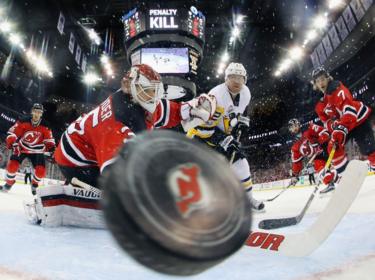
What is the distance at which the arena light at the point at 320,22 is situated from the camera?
14.7 meters

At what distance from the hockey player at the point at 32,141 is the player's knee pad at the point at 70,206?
149 inches

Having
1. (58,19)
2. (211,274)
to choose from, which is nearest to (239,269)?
(211,274)

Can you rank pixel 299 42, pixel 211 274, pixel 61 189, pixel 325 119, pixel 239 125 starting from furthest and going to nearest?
pixel 299 42
pixel 325 119
pixel 239 125
pixel 61 189
pixel 211 274

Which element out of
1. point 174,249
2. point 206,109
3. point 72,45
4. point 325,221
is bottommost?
point 325,221

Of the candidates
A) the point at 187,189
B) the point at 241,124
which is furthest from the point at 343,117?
the point at 187,189

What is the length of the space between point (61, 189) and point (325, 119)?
396 cm

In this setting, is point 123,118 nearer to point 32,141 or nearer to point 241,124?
point 241,124

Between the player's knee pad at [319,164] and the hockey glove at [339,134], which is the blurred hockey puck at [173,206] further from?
the player's knee pad at [319,164]

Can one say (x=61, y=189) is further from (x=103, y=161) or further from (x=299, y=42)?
(x=299, y=42)

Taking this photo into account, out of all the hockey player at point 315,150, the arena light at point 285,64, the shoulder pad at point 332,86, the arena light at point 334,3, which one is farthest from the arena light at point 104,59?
the shoulder pad at point 332,86

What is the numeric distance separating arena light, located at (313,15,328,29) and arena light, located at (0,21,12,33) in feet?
45.9

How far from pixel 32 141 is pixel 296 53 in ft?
54.6

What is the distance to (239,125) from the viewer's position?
373 centimetres

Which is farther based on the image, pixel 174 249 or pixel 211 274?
pixel 211 274
